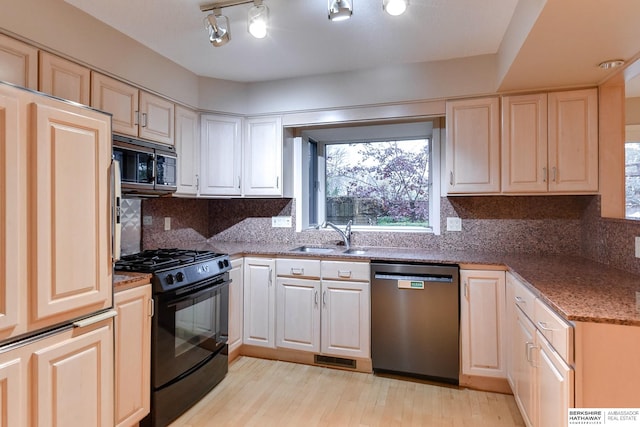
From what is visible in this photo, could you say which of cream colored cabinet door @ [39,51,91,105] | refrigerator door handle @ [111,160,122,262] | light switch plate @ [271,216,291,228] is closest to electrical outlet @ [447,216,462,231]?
light switch plate @ [271,216,291,228]

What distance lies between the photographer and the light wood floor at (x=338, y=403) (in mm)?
2029

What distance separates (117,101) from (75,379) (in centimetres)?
164

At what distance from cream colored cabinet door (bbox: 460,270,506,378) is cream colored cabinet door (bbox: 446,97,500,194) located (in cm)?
70

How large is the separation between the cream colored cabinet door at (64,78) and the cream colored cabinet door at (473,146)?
2480 millimetres

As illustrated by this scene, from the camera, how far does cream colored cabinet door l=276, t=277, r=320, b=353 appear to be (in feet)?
8.85

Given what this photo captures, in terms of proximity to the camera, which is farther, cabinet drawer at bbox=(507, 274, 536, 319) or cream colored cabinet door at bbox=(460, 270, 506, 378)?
cream colored cabinet door at bbox=(460, 270, 506, 378)

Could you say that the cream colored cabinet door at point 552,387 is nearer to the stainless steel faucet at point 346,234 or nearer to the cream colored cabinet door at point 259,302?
the stainless steel faucet at point 346,234

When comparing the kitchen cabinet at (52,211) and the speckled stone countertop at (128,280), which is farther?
the speckled stone countertop at (128,280)

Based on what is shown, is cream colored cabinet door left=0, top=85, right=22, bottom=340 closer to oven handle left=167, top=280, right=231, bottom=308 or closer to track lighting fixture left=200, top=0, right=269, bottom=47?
oven handle left=167, top=280, right=231, bottom=308

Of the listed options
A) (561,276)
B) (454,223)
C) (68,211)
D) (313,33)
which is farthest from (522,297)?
(68,211)

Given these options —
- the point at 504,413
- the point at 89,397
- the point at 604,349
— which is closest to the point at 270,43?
the point at 89,397

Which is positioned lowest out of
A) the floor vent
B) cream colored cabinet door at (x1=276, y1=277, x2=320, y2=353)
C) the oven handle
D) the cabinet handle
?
the floor vent

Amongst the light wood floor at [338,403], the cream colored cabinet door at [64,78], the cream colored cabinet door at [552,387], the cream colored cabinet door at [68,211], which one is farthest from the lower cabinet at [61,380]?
the cream colored cabinet door at [552,387]

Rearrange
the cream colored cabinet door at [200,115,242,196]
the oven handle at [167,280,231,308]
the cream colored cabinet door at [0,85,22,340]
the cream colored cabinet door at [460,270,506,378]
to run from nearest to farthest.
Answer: the cream colored cabinet door at [0,85,22,340], the oven handle at [167,280,231,308], the cream colored cabinet door at [460,270,506,378], the cream colored cabinet door at [200,115,242,196]
